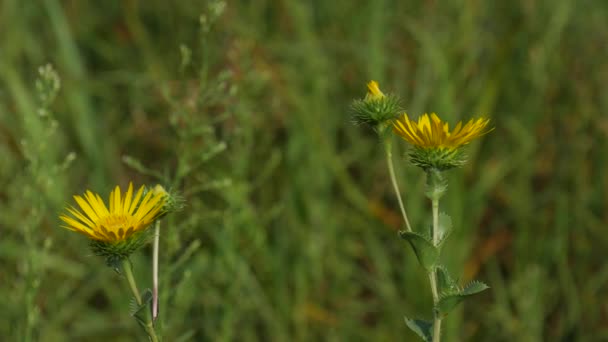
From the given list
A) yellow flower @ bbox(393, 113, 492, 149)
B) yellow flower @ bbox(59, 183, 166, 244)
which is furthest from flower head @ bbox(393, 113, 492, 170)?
yellow flower @ bbox(59, 183, 166, 244)

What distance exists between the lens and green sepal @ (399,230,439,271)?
0.89 m

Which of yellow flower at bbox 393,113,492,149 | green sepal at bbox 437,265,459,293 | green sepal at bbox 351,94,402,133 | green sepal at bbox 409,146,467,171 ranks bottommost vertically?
green sepal at bbox 437,265,459,293

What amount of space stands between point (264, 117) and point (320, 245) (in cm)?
48

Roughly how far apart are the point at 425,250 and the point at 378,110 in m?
0.18

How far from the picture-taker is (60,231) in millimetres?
2396

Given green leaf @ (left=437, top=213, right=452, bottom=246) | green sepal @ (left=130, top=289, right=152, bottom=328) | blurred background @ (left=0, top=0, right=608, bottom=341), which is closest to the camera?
green sepal @ (left=130, top=289, right=152, bottom=328)

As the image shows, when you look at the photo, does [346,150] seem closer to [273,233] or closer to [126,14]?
[273,233]

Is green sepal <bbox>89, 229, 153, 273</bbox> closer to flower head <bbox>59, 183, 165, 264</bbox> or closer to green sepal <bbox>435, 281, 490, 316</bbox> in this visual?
flower head <bbox>59, 183, 165, 264</bbox>

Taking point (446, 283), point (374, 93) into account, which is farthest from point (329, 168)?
point (446, 283)

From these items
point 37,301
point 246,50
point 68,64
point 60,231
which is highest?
point 68,64

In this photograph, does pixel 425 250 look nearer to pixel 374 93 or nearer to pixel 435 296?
pixel 435 296

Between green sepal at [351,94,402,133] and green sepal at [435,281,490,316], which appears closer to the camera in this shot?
green sepal at [435,281,490,316]

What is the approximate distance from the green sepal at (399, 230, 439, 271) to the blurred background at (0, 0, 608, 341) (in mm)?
987

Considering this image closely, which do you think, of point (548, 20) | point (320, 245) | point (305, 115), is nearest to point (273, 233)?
point (320, 245)
